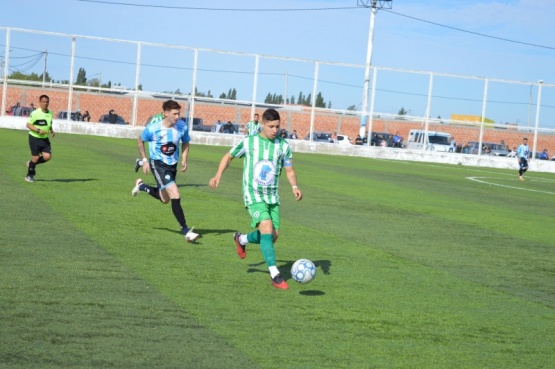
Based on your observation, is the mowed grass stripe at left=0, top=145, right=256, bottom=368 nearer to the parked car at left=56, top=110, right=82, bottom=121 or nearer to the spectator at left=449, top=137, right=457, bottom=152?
the parked car at left=56, top=110, right=82, bottom=121

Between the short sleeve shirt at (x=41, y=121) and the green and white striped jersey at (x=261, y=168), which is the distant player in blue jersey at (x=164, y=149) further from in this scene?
the short sleeve shirt at (x=41, y=121)

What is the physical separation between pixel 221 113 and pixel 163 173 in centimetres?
3834

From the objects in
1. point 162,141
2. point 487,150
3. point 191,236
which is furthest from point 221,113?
point 191,236

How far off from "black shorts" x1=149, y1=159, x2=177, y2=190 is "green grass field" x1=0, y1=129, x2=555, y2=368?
2.27 feet

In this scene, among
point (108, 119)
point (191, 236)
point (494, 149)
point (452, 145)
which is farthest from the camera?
point (494, 149)

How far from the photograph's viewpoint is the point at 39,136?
1872cm

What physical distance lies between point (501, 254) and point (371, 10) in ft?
167

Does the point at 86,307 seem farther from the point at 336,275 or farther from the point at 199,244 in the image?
the point at 199,244

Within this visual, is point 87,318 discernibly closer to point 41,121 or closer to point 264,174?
point 264,174

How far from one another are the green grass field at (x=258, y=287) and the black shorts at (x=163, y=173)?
2.27 feet

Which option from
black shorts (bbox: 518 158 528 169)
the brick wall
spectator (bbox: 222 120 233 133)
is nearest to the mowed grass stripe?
black shorts (bbox: 518 158 528 169)

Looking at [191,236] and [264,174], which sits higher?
[264,174]

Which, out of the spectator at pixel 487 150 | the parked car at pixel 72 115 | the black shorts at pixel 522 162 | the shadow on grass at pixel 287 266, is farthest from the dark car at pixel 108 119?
the shadow on grass at pixel 287 266

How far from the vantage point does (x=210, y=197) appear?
1850 cm
